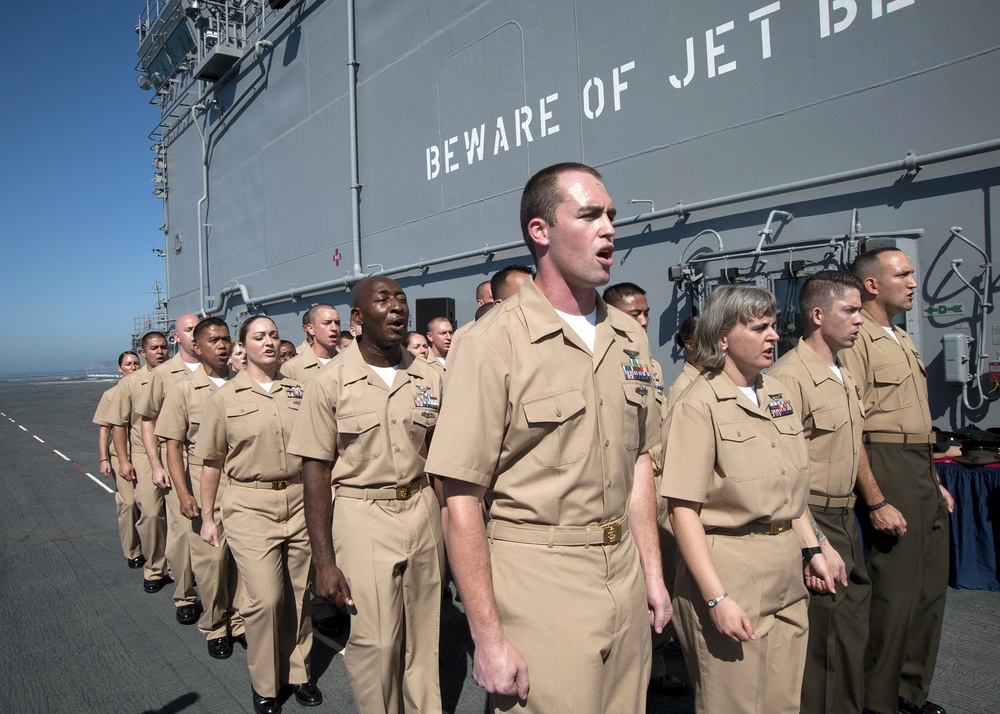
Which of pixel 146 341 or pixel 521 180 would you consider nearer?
pixel 146 341

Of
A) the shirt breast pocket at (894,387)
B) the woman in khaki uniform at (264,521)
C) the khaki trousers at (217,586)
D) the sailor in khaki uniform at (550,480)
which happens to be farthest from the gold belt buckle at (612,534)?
the khaki trousers at (217,586)

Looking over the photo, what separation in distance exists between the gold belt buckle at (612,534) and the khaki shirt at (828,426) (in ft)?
3.99

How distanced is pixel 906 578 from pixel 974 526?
6.39 feet

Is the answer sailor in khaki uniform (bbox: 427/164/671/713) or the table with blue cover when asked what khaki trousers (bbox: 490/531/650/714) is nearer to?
sailor in khaki uniform (bbox: 427/164/671/713)

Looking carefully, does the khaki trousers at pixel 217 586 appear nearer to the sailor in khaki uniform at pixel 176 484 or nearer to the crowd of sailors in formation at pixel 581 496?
the crowd of sailors in formation at pixel 581 496

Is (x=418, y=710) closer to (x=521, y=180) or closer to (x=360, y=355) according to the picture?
(x=360, y=355)

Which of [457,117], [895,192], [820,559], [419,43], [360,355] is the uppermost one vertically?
[419,43]

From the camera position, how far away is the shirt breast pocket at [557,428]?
1621 millimetres

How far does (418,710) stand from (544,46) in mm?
7170

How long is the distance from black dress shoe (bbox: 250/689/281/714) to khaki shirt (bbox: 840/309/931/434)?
10.3ft

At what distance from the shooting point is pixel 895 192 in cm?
495

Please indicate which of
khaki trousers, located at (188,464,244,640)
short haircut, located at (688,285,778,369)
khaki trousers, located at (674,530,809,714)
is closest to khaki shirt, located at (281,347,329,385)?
khaki trousers, located at (188,464,244,640)

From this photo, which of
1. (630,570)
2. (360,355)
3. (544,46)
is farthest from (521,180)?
(630,570)

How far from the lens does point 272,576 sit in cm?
327
